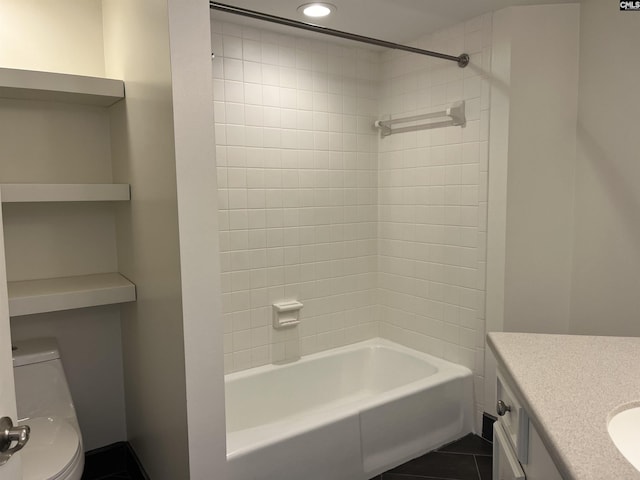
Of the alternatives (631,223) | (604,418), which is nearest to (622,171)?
(631,223)

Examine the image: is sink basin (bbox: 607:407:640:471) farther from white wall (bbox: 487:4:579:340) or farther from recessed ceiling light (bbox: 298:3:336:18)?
recessed ceiling light (bbox: 298:3:336:18)

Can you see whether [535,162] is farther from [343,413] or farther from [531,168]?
[343,413]

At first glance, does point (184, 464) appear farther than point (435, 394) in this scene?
No

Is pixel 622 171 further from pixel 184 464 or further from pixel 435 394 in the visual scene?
pixel 184 464

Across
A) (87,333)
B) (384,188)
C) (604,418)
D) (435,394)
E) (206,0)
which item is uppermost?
(206,0)

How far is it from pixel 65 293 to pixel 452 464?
Result: 2.00 m

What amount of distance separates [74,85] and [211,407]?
1.42 metres

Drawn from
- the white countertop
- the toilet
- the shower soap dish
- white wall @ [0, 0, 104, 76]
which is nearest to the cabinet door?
the white countertop

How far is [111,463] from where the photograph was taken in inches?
93.9

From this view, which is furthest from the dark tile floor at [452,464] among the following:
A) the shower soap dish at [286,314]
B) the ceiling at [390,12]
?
the ceiling at [390,12]

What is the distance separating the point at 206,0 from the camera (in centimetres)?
156

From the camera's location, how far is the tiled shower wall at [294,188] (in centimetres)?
258

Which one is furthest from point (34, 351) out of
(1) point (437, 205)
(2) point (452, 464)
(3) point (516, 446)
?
(1) point (437, 205)

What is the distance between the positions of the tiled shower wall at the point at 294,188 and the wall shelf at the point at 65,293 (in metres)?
0.60
